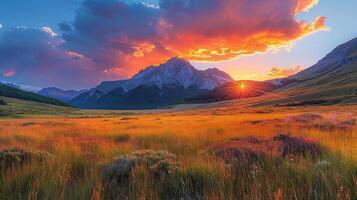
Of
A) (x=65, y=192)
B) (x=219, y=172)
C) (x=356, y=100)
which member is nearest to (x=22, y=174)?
(x=65, y=192)

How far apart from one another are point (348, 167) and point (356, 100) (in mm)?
Result: 88269

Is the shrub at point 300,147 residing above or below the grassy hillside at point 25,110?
above

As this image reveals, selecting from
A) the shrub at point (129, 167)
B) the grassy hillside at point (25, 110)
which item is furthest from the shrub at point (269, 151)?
the grassy hillside at point (25, 110)

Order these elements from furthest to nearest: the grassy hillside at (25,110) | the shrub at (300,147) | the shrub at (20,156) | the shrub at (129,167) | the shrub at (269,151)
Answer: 1. the grassy hillside at (25,110)
2. the shrub at (300,147)
3. the shrub at (20,156)
4. the shrub at (269,151)
5. the shrub at (129,167)

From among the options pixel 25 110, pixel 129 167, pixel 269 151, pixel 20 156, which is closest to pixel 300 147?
pixel 269 151

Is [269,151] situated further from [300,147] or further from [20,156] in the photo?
[20,156]

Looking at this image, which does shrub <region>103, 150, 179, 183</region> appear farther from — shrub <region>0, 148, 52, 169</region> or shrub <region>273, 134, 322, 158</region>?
shrub <region>273, 134, 322, 158</region>

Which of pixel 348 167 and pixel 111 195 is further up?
pixel 348 167

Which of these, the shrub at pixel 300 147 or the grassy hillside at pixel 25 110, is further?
the grassy hillside at pixel 25 110

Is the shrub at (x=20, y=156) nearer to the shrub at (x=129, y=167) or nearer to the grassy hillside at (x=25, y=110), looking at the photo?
the shrub at (x=129, y=167)

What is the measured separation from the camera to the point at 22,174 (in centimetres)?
540

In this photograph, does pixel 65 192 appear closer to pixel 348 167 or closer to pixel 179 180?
pixel 179 180

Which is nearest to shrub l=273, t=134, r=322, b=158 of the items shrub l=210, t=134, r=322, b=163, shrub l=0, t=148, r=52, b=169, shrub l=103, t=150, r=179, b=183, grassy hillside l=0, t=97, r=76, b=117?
shrub l=210, t=134, r=322, b=163

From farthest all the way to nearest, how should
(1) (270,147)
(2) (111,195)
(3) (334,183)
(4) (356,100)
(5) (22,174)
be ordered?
(4) (356,100), (1) (270,147), (5) (22,174), (2) (111,195), (3) (334,183)
